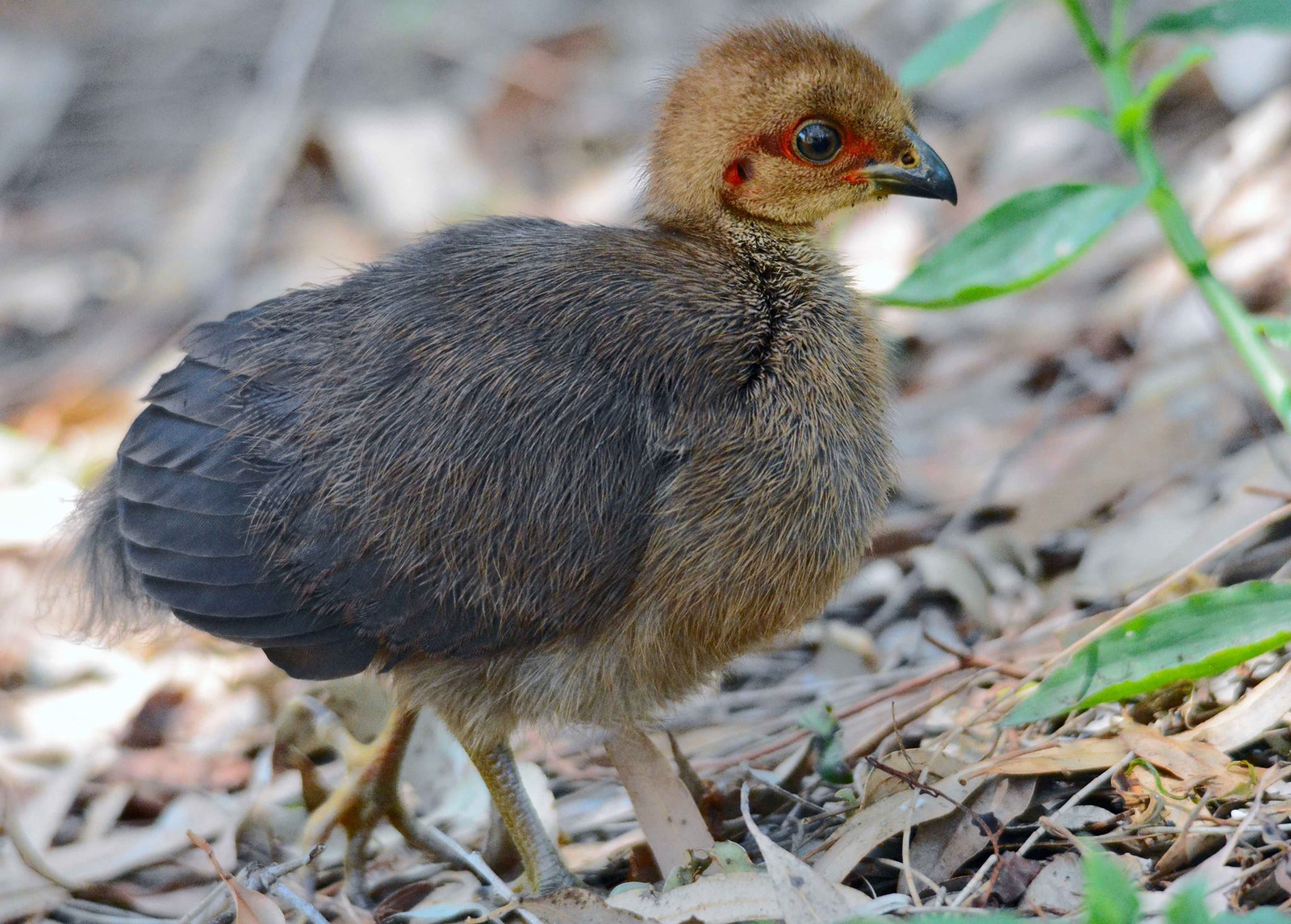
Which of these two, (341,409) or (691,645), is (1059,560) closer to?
(691,645)

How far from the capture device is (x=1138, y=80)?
6820mm

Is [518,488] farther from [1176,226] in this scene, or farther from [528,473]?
[1176,226]

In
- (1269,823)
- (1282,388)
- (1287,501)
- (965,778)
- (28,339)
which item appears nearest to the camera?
(1269,823)

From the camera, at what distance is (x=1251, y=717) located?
121 inches

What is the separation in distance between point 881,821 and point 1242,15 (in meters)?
2.12

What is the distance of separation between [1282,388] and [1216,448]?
1312 mm

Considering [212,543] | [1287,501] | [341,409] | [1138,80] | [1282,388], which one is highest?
[1138,80]

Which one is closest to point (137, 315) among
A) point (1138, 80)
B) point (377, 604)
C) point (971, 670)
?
point (377, 604)

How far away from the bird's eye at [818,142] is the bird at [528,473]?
0.06 feet

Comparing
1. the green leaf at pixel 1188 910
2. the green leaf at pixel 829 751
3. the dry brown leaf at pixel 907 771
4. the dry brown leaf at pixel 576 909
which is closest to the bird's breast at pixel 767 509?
the green leaf at pixel 829 751

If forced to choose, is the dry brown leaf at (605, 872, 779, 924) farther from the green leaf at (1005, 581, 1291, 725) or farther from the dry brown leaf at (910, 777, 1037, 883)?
the green leaf at (1005, 581, 1291, 725)

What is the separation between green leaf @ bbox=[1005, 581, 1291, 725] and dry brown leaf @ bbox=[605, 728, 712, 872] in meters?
0.83

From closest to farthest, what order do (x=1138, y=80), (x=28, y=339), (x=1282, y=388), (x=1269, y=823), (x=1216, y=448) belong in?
(x=1269, y=823), (x=1282, y=388), (x=1216, y=448), (x=1138, y=80), (x=28, y=339)

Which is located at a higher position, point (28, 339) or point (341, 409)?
point (28, 339)
